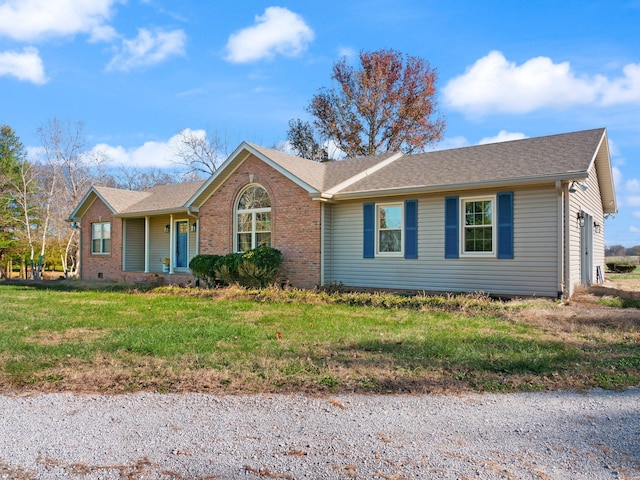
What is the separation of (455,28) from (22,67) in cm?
1745

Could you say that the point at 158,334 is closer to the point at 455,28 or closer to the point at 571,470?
the point at 571,470

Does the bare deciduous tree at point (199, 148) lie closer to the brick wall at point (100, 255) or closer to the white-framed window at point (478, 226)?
the brick wall at point (100, 255)

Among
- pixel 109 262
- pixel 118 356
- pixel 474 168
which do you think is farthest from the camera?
pixel 109 262

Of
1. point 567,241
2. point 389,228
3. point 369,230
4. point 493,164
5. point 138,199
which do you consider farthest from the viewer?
point 138,199

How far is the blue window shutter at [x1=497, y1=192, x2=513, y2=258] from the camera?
11.7 m

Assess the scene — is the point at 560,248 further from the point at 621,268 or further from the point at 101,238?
the point at 101,238

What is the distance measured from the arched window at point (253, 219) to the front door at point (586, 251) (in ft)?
30.6

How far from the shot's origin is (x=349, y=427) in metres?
3.81

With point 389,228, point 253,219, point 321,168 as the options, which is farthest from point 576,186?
point 253,219

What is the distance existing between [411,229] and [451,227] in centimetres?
114

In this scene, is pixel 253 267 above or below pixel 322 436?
above

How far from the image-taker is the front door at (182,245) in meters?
20.0

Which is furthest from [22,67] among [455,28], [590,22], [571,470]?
[571,470]

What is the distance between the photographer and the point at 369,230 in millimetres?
14000
